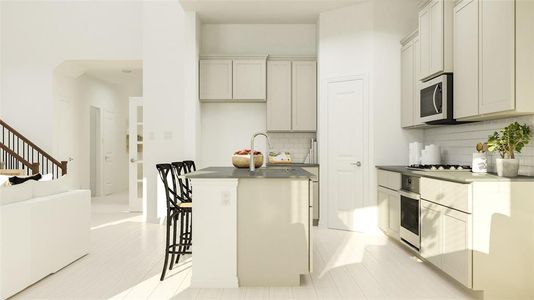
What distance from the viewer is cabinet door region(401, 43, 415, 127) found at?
5215 mm

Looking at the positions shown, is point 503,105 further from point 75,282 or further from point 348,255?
point 75,282

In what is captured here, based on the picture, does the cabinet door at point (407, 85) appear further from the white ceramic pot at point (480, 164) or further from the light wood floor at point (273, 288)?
the light wood floor at point (273, 288)

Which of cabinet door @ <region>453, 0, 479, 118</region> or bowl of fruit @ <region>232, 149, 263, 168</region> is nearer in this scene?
cabinet door @ <region>453, 0, 479, 118</region>

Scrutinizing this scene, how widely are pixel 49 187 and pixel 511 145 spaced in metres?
4.17

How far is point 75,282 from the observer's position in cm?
361

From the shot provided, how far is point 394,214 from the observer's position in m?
4.90

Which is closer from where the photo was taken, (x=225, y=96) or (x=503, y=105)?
(x=503, y=105)

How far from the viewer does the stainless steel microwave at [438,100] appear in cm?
423

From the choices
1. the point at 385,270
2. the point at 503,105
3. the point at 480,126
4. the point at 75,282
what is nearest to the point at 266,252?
the point at 385,270

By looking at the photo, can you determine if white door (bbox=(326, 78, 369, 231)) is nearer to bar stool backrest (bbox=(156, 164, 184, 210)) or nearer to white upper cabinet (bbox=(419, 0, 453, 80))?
white upper cabinet (bbox=(419, 0, 453, 80))

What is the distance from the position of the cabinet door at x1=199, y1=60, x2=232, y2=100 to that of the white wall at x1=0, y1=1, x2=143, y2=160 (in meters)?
1.65

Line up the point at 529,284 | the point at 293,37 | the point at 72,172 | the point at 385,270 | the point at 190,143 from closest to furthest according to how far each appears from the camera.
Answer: the point at 529,284
the point at 385,270
the point at 190,143
the point at 293,37
the point at 72,172

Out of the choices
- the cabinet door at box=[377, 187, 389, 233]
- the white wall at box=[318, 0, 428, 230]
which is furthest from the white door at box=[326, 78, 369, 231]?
the cabinet door at box=[377, 187, 389, 233]

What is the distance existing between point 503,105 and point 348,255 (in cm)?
217
